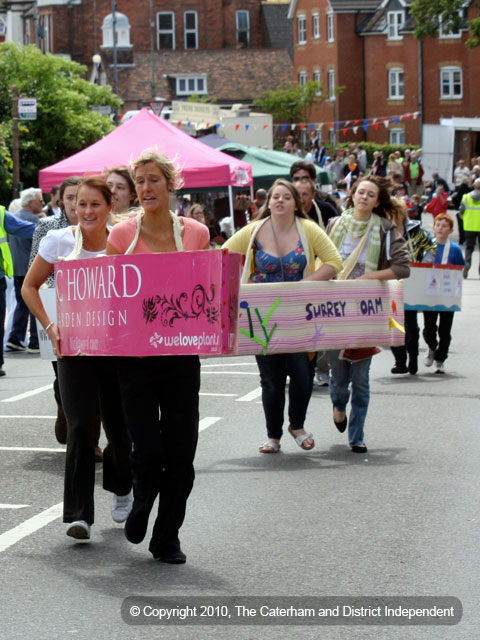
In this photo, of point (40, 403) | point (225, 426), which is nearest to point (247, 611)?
point (225, 426)

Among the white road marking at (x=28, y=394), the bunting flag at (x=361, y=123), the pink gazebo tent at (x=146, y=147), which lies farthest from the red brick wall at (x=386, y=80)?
the white road marking at (x=28, y=394)

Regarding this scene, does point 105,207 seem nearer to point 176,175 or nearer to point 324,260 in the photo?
point 176,175

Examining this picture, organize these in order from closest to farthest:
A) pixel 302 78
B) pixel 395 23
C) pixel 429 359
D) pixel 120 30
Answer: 1. pixel 429 359
2. pixel 395 23
3. pixel 302 78
4. pixel 120 30

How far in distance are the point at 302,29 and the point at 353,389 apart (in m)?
76.7

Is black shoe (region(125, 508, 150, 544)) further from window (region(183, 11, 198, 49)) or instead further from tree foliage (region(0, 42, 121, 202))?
window (region(183, 11, 198, 49))

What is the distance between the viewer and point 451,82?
238 ft

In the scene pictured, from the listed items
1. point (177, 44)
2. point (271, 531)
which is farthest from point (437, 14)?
point (177, 44)

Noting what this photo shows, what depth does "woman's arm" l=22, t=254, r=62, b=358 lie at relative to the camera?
21.4ft

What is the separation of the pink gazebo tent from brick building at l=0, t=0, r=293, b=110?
6125 cm

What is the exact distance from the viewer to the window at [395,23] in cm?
7450

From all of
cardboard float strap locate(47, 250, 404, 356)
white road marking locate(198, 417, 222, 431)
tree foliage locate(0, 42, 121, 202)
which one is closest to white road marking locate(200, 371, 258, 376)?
white road marking locate(198, 417, 222, 431)

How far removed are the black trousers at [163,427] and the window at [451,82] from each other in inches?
2697

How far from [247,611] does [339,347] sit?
373 cm

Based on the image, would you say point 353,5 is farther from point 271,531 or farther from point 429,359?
point 271,531
